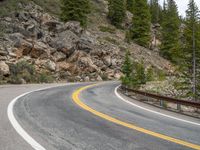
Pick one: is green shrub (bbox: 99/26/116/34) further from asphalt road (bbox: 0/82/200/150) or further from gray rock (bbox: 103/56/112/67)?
asphalt road (bbox: 0/82/200/150)

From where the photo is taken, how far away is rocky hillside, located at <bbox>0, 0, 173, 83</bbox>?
30.3 metres

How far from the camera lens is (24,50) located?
102 feet

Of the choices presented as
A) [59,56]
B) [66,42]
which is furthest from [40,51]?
Answer: [66,42]

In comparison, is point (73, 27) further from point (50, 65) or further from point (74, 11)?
point (50, 65)

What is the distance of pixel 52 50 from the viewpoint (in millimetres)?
34500

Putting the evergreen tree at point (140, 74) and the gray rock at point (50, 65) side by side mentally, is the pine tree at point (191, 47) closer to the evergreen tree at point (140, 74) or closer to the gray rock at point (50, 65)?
the evergreen tree at point (140, 74)

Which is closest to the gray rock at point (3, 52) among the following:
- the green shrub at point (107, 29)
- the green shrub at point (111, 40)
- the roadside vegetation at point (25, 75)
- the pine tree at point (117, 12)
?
the roadside vegetation at point (25, 75)

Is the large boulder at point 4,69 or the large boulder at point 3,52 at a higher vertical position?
the large boulder at point 3,52

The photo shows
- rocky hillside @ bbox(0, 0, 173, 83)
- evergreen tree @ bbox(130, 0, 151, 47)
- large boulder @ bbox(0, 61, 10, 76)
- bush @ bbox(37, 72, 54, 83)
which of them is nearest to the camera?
large boulder @ bbox(0, 61, 10, 76)

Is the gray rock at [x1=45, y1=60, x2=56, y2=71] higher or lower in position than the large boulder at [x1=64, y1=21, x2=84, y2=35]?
lower

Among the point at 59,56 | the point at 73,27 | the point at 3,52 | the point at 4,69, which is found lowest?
the point at 4,69

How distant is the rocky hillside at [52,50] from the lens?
30344 mm

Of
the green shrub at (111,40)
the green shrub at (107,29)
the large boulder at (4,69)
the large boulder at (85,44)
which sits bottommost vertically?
the large boulder at (4,69)

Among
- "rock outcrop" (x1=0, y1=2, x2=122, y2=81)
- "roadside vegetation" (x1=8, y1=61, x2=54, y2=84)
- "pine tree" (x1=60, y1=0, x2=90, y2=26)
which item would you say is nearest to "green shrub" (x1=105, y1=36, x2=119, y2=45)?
"pine tree" (x1=60, y1=0, x2=90, y2=26)
